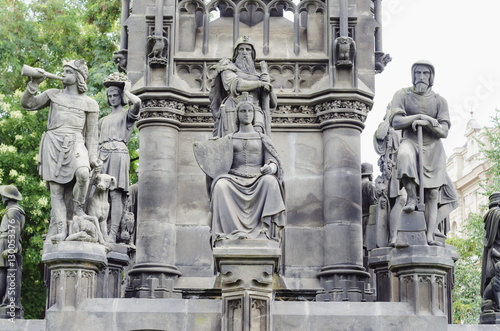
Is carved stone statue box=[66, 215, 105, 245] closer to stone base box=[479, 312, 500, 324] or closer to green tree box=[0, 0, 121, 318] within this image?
stone base box=[479, 312, 500, 324]

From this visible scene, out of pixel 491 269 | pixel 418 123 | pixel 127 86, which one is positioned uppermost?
pixel 127 86

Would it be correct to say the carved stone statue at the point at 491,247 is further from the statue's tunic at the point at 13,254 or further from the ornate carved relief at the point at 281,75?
the statue's tunic at the point at 13,254

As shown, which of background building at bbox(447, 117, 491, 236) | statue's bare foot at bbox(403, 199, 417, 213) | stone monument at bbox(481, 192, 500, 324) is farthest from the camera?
background building at bbox(447, 117, 491, 236)

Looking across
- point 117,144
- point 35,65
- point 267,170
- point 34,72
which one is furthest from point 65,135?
point 35,65

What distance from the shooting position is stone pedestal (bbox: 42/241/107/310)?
16672 millimetres

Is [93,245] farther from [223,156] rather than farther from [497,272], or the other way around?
[497,272]

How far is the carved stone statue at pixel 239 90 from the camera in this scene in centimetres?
1853

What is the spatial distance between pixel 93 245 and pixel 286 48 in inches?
280

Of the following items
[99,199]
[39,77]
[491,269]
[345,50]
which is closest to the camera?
[39,77]

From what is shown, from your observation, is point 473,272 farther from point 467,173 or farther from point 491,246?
point 467,173

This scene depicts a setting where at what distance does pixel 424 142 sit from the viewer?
18.1 m

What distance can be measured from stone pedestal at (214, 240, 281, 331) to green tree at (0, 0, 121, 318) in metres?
→ 13.9

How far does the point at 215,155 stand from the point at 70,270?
2.99 meters

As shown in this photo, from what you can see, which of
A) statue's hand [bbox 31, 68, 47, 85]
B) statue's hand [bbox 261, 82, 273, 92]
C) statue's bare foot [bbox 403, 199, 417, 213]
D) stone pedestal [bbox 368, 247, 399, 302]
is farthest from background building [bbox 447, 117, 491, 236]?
statue's hand [bbox 31, 68, 47, 85]
